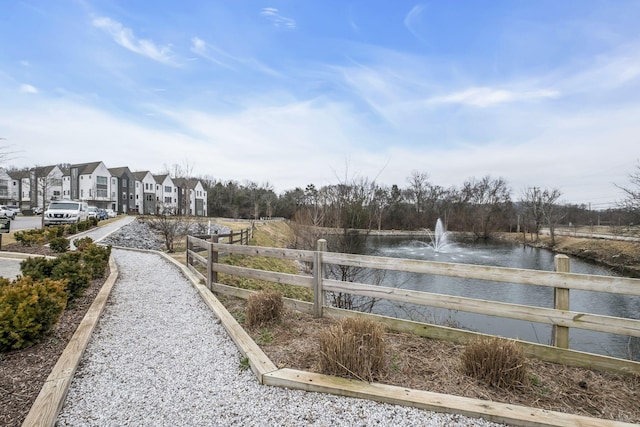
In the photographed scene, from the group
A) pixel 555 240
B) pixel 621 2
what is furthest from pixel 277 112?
pixel 555 240

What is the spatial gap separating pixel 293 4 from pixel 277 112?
5.56 metres

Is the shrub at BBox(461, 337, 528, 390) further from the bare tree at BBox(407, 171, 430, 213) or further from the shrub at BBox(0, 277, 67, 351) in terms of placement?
the bare tree at BBox(407, 171, 430, 213)

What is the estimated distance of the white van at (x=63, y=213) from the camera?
21.5m

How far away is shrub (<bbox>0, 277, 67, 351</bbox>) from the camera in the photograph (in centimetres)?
333

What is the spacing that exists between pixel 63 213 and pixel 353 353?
2575 cm

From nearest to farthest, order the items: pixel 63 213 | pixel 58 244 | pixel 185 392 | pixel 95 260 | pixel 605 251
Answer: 1. pixel 185 392
2. pixel 95 260
3. pixel 58 244
4. pixel 63 213
5. pixel 605 251

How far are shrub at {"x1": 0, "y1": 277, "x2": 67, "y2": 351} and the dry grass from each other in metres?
2.41

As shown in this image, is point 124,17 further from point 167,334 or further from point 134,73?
point 167,334

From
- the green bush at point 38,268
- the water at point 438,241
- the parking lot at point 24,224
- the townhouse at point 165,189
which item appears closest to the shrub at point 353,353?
the green bush at point 38,268

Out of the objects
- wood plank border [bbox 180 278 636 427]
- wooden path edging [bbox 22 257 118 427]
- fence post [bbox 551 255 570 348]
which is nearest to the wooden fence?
fence post [bbox 551 255 570 348]

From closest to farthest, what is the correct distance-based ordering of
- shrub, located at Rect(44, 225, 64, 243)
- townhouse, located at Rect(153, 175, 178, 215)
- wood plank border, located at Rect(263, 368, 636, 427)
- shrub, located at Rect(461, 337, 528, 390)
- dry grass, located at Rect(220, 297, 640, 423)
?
wood plank border, located at Rect(263, 368, 636, 427) < dry grass, located at Rect(220, 297, 640, 423) < shrub, located at Rect(461, 337, 528, 390) < shrub, located at Rect(44, 225, 64, 243) < townhouse, located at Rect(153, 175, 178, 215)

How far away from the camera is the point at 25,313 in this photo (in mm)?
3445

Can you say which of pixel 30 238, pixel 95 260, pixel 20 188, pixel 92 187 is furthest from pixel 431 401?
pixel 20 188

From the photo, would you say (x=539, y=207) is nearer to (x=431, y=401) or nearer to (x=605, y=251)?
(x=605, y=251)
